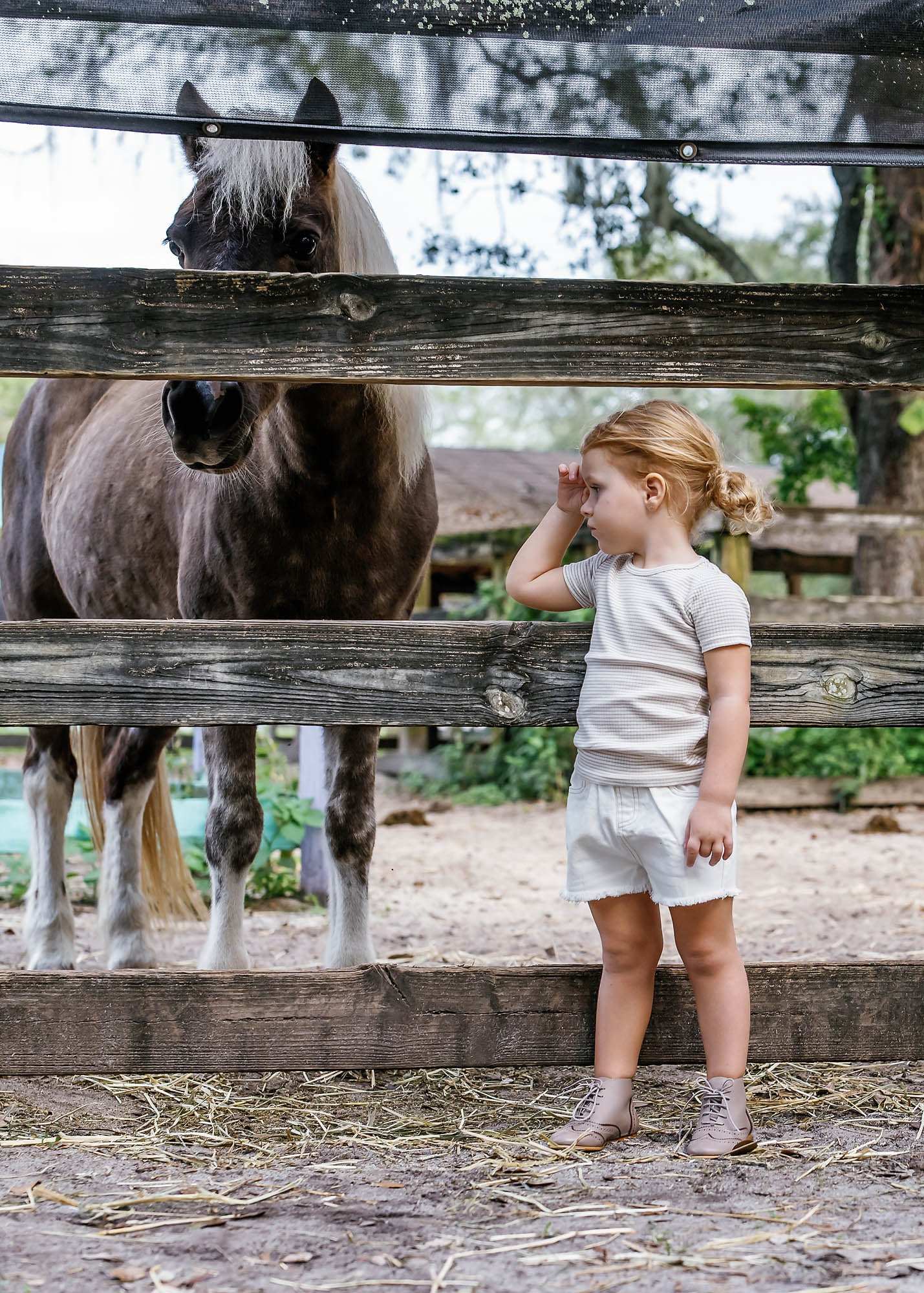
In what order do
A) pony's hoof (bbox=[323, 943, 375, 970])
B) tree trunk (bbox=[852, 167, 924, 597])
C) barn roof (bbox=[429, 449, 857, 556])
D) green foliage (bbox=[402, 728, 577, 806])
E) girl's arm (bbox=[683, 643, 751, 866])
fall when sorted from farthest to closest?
barn roof (bbox=[429, 449, 857, 556]) → green foliage (bbox=[402, 728, 577, 806]) → tree trunk (bbox=[852, 167, 924, 597]) → pony's hoof (bbox=[323, 943, 375, 970]) → girl's arm (bbox=[683, 643, 751, 866])

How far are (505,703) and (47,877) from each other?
2.60m

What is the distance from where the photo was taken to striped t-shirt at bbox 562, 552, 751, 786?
7.06ft

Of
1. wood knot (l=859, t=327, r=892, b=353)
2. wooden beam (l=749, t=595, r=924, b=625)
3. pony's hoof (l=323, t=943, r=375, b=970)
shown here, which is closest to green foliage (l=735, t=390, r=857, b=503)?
wooden beam (l=749, t=595, r=924, b=625)

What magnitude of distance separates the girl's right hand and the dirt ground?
124 cm

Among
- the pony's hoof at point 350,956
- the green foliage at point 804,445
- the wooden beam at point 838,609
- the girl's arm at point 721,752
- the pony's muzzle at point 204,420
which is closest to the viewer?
the girl's arm at point 721,752

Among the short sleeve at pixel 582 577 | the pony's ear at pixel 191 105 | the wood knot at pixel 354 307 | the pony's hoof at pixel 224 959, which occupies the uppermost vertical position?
the pony's ear at pixel 191 105

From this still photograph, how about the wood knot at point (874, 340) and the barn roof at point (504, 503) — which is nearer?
the wood knot at point (874, 340)

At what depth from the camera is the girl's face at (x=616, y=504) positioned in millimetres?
2232

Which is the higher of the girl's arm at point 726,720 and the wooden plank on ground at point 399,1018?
the girl's arm at point 726,720

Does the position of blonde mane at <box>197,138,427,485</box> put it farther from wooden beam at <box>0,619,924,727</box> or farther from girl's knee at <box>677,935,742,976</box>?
girl's knee at <box>677,935,742,976</box>

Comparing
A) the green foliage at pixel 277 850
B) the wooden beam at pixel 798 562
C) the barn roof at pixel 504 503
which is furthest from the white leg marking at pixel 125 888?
the wooden beam at pixel 798 562

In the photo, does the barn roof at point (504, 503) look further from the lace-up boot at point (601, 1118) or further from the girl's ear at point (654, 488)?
the lace-up boot at point (601, 1118)

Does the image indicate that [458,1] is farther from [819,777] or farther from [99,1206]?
[819,777]

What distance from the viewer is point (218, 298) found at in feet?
7.36
